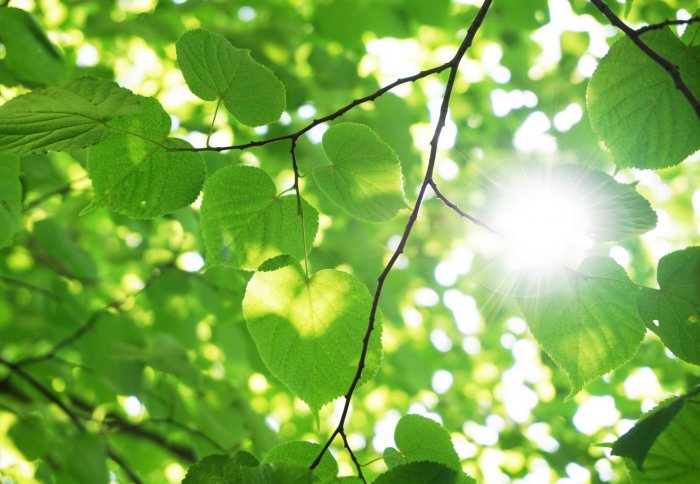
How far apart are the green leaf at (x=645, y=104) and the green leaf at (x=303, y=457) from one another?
0.54 metres

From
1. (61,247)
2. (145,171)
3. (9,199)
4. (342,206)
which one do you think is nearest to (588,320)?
(342,206)

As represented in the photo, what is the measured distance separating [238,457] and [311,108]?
7.12 ft

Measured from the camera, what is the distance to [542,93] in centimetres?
278

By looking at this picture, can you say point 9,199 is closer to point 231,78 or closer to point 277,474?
point 231,78

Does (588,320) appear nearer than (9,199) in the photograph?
Yes

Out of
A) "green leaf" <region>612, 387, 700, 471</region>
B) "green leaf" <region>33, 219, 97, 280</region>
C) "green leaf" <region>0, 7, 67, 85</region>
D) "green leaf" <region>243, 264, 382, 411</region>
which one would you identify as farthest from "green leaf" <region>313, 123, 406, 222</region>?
"green leaf" <region>33, 219, 97, 280</region>

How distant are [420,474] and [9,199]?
0.72 m

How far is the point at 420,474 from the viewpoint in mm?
646

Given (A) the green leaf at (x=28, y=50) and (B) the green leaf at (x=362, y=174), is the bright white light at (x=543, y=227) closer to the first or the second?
(B) the green leaf at (x=362, y=174)

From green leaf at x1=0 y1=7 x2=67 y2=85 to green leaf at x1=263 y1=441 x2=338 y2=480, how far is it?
1075mm

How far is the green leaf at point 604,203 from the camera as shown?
758 millimetres

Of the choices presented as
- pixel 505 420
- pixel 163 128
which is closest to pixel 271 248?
pixel 163 128

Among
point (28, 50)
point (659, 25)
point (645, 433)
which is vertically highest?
point (28, 50)

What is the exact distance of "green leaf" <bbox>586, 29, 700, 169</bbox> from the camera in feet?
2.38
